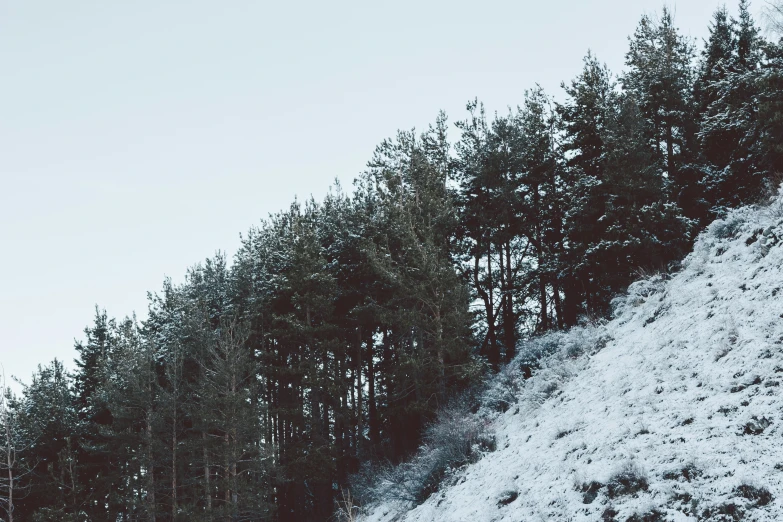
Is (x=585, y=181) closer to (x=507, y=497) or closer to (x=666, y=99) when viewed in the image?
(x=666, y=99)

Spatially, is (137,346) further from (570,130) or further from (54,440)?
(570,130)

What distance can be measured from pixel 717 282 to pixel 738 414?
584cm

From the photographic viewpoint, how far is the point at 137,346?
33594mm

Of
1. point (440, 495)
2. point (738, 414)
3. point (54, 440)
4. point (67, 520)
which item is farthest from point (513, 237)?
point (54, 440)

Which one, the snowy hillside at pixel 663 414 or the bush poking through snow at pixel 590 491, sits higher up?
the snowy hillside at pixel 663 414

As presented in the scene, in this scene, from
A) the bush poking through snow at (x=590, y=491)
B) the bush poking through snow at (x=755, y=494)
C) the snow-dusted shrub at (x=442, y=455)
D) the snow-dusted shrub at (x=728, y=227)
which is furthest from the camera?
the snow-dusted shrub at (x=728, y=227)

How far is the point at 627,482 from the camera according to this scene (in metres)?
8.85

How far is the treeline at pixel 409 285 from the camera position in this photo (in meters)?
22.9

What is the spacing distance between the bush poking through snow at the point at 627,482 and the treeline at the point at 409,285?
12.1m

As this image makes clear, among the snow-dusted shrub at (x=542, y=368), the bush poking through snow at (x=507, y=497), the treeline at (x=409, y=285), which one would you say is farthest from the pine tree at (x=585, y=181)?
the bush poking through snow at (x=507, y=497)

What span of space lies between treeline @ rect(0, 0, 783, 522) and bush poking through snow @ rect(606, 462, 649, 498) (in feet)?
39.7

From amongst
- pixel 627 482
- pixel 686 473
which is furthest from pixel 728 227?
pixel 686 473

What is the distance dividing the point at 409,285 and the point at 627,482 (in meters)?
15.3

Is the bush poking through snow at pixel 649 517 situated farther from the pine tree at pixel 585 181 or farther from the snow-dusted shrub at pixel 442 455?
the pine tree at pixel 585 181
